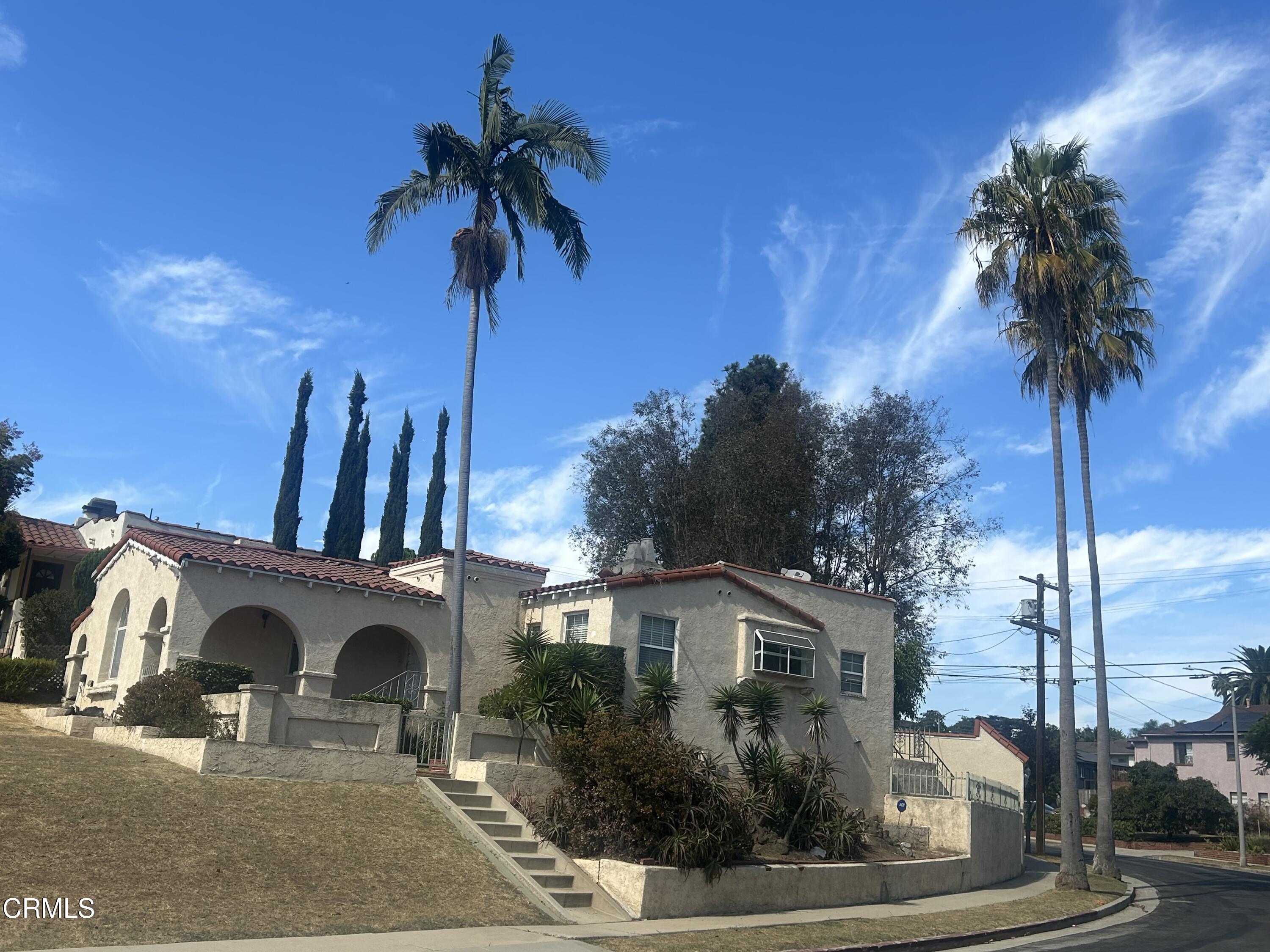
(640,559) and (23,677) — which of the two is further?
(23,677)

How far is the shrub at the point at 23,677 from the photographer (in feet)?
86.2

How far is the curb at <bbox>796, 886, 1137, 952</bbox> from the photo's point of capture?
14375 millimetres

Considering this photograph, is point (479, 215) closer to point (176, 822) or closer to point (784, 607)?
point (784, 607)

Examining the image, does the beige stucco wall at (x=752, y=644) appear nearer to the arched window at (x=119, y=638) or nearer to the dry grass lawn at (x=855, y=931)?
the dry grass lawn at (x=855, y=931)

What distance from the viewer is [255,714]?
17234 millimetres

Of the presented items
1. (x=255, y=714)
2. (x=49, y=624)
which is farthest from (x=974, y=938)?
(x=49, y=624)

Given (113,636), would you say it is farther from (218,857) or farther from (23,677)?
(218,857)

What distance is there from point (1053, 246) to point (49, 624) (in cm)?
2860

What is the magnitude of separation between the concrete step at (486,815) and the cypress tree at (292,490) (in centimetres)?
3045

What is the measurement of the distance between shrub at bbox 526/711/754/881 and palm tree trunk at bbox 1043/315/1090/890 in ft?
34.4

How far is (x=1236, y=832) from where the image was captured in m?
53.8

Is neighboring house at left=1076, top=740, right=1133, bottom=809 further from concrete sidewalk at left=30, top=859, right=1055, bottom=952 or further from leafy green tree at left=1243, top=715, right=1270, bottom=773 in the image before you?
concrete sidewalk at left=30, top=859, right=1055, bottom=952

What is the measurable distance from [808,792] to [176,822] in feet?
36.9

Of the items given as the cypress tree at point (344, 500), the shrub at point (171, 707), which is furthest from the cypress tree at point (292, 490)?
the shrub at point (171, 707)
